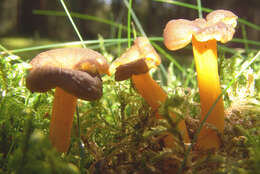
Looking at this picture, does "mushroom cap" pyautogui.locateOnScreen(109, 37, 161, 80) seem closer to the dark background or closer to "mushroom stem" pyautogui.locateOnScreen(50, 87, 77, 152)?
"mushroom stem" pyautogui.locateOnScreen(50, 87, 77, 152)

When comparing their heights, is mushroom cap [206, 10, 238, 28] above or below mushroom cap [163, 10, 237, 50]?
above

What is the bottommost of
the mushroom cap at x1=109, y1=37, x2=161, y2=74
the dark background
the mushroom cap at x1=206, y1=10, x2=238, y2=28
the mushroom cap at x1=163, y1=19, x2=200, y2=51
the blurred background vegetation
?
the blurred background vegetation

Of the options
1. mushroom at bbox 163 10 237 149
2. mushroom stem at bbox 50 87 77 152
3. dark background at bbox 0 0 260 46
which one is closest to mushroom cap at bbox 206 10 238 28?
mushroom at bbox 163 10 237 149

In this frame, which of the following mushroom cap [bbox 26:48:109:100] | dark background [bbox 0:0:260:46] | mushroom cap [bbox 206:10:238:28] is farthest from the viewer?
dark background [bbox 0:0:260:46]

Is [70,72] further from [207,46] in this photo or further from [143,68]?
[207,46]

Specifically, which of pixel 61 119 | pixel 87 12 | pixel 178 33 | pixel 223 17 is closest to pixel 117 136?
pixel 61 119

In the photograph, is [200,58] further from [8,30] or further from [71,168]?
[8,30]
